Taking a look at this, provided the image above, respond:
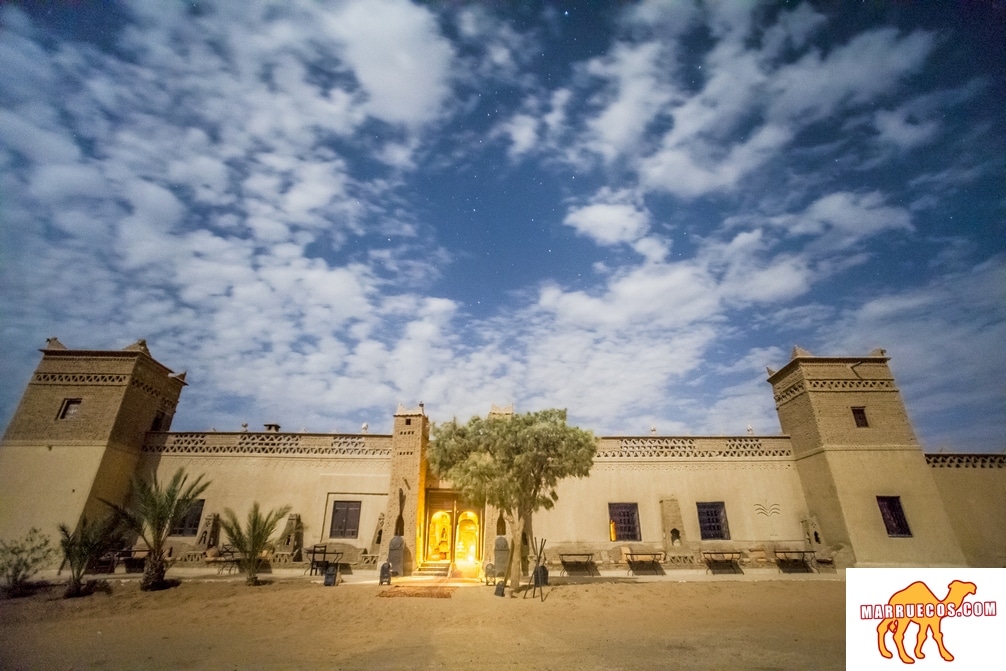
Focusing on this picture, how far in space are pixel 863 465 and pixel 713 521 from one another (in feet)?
20.3

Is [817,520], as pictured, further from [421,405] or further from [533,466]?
[421,405]

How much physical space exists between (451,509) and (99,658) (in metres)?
13.7

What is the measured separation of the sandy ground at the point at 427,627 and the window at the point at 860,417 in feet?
25.5

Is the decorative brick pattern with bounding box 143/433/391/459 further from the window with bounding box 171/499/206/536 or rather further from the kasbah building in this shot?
the window with bounding box 171/499/206/536

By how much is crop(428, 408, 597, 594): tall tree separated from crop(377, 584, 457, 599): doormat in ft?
6.13

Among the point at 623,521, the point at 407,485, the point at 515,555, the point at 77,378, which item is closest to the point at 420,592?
the point at 515,555

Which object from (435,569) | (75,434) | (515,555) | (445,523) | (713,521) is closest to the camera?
(515,555)

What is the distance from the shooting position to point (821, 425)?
1748cm

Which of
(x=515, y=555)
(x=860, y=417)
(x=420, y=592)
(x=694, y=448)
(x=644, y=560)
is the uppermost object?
(x=860, y=417)

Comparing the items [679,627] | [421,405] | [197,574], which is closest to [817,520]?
[679,627]

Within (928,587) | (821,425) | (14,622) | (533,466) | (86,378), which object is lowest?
(14,622)

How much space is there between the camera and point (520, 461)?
12.5m

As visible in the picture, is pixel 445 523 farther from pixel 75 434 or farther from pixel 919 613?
pixel 919 613

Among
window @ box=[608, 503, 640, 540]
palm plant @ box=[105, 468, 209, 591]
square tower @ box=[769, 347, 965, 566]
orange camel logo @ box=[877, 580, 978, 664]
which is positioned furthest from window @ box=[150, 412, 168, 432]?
square tower @ box=[769, 347, 965, 566]
